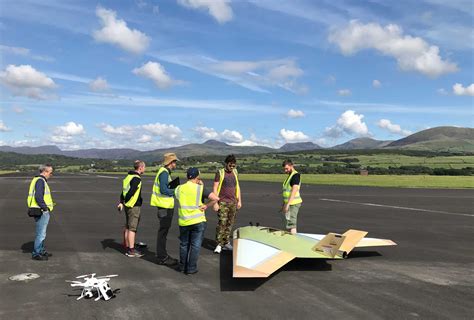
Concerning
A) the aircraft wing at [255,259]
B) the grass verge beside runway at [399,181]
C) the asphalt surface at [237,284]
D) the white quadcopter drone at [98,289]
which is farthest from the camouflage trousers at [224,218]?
the grass verge beside runway at [399,181]

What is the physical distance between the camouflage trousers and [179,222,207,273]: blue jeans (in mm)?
1607

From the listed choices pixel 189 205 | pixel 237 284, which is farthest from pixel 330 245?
pixel 189 205

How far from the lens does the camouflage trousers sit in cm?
923

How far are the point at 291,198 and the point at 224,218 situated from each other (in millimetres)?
1782

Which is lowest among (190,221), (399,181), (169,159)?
(399,181)

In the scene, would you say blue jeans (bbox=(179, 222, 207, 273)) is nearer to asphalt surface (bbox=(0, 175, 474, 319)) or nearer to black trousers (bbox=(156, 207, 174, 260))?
asphalt surface (bbox=(0, 175, 474, 319))

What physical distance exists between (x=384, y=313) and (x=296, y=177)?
4.53 meters

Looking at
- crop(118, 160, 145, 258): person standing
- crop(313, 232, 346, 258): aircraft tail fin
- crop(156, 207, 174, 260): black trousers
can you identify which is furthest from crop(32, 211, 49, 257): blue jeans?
crop(313, 232, 346, 258): aircraft tail fin

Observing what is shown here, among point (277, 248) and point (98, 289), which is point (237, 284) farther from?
point (98, 289)

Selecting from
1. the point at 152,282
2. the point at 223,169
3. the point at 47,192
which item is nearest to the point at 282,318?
the point at 152,282

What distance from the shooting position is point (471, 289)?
22.2 ft

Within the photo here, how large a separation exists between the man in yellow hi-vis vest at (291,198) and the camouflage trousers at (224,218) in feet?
4.55

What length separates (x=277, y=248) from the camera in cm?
793

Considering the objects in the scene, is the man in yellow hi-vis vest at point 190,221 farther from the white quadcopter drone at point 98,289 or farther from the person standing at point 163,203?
the white quadcopter drone at point 98,289
